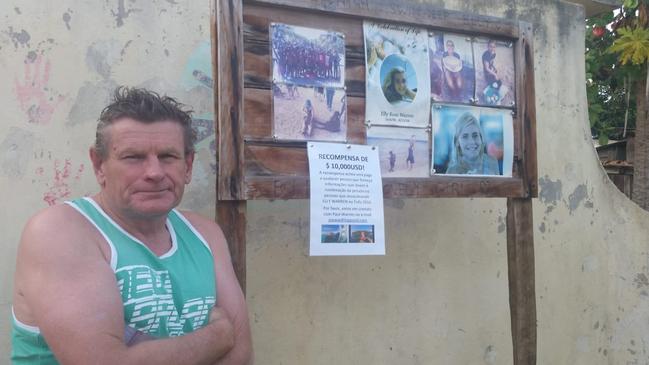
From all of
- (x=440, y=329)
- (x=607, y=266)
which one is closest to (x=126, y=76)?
(x=440, y=329)

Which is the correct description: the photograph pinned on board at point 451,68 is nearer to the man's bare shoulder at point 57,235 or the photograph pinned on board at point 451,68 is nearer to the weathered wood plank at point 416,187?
the weathered wood plank at point 416,187

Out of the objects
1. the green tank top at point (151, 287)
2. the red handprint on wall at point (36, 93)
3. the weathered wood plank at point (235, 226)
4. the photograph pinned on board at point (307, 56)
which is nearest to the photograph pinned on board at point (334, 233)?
the weathered wood plank at point (235, 226)

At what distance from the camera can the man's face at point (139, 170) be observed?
1.92m

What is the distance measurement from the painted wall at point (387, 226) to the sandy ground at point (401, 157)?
24.0 inches

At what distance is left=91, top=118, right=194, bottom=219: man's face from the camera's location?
75.5 inches

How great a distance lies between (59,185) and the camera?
95.5 inches

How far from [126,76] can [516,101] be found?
170 centimetres

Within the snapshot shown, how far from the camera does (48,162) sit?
2.41 meters

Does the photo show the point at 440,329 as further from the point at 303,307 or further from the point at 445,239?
the point at 303,307

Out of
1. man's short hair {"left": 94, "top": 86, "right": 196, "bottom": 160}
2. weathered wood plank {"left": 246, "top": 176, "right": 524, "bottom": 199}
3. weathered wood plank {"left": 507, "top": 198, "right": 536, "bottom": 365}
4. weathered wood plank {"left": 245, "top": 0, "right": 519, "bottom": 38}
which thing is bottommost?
weathered wood plank {"left": 507, "top": 198, "right": 536, "bottom": 365}

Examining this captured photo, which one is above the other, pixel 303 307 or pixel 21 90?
pixel 21 90

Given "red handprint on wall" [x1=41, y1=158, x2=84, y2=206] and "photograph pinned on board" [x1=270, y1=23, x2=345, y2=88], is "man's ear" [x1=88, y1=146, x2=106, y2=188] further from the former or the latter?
"photograph pinned on board" [x1=270, y1=23, x2=345, y2=88]

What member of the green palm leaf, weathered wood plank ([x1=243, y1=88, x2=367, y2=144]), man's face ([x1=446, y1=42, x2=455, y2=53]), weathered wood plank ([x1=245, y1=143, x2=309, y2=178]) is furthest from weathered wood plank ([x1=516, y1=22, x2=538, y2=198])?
the green palm leaf

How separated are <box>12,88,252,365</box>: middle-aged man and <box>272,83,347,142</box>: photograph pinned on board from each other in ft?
1.18
